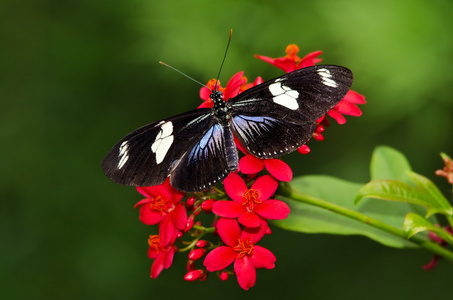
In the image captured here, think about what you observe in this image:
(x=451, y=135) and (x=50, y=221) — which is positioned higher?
(x=451, y=135)

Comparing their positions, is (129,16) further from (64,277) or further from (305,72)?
(305,72)

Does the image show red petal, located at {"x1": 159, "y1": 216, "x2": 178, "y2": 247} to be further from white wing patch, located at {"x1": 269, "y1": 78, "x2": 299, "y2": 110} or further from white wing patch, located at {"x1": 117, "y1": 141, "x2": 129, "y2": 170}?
white wing patch, located at {"x1": 269, "y1": 78, "x2": 299, "y2": 110}

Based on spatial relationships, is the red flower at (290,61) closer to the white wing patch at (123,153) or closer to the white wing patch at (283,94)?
the white wing patch at (283,94)

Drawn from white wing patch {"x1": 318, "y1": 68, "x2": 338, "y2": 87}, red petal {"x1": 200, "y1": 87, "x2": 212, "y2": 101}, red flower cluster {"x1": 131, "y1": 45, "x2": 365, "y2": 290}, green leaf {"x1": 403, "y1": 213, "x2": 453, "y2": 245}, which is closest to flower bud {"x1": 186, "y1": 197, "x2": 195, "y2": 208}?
red flower cluster {"x1": 131, "y1": 45, "x2": 365, "y2": 290}

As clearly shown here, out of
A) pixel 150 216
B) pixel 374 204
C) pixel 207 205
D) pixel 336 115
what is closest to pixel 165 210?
pixel 150 216

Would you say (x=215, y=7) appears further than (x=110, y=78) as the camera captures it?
No

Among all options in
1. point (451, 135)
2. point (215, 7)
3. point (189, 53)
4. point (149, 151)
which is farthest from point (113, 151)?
point (451, 135)

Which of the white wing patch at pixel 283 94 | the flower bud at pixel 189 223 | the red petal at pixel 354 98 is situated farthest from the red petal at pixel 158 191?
the red petal at pixel 354 98
